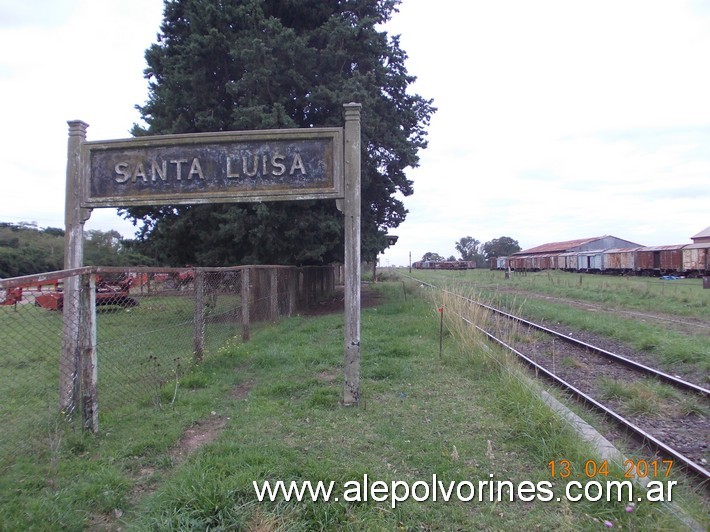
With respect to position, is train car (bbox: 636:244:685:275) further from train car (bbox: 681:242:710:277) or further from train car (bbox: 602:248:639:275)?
train car (bbox: 602:248:639:275)

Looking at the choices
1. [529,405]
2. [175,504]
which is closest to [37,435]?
[175,504]

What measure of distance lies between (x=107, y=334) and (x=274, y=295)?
5037 millimetres

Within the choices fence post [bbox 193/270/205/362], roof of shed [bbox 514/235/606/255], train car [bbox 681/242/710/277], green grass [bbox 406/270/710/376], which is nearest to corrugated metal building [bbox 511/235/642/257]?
roof of shed [bbox 514/235/606/255]

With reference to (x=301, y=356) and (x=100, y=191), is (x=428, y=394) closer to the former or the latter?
(x=301, y=356)

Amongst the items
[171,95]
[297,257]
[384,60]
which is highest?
[384,60]

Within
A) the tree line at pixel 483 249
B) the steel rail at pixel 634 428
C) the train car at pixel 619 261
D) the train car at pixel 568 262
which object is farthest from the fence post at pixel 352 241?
the tree line at pixel 483 249

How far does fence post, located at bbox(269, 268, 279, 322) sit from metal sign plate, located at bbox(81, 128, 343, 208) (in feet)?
22.2

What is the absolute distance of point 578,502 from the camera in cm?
365

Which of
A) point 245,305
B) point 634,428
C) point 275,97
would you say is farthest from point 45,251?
point 634,428

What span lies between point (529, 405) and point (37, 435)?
15.9 feet

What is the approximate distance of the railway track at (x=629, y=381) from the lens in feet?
16.5

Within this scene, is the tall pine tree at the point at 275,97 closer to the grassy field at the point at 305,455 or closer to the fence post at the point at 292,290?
the fence post at the point at 292,290

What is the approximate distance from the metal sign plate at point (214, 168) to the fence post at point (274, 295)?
6774 millimetres

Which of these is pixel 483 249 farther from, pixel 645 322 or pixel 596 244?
pixel 645 322
